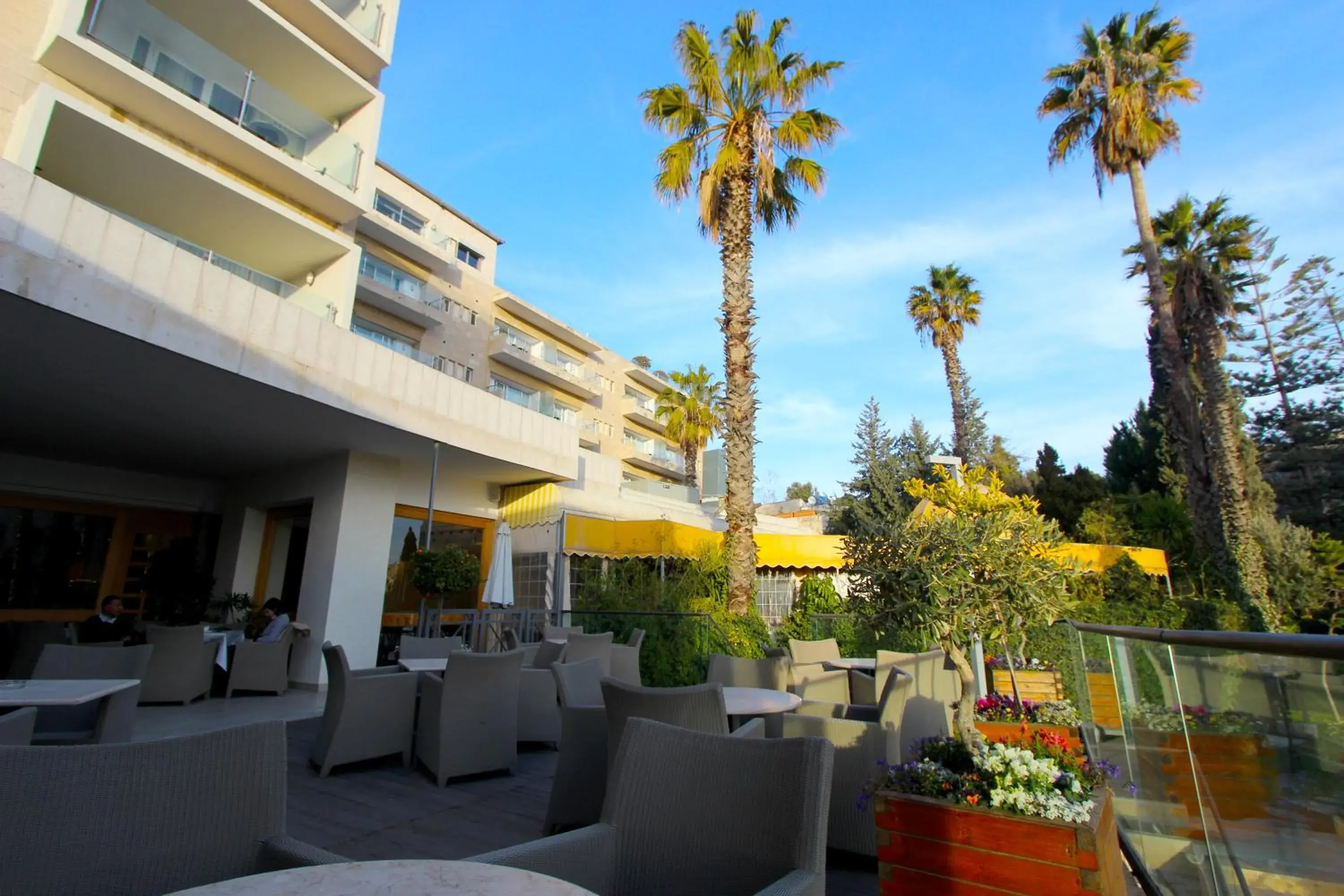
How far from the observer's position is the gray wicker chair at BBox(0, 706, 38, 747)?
2.50 m

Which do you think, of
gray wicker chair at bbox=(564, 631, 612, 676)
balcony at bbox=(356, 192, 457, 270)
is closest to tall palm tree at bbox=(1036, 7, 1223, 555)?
gray wicker chair at bbox=(564, 631, 612, 676)

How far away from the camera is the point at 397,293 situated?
17.2 m

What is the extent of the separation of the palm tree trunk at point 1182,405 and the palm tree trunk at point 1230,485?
0.25m

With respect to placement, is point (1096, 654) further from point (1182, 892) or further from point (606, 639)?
point (606, 639)

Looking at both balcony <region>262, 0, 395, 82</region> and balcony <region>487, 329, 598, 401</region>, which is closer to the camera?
balcony <region>262, 0, 395, 82</region>

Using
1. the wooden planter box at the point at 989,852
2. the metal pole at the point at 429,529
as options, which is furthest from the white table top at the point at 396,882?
the metal pole at the point at 429,529

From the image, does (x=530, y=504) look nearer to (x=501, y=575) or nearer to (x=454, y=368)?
(x=501, y=575)

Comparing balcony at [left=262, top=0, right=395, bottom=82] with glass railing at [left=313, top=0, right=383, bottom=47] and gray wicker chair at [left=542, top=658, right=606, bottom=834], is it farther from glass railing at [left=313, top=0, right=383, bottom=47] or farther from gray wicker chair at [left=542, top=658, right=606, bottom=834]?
gray wicker chair at [left=542, top=658, right=606, bottom=834]

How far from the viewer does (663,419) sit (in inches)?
1092

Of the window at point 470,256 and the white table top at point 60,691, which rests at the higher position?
the window at point 470,256

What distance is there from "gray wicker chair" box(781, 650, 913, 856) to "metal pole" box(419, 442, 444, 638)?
6372mm

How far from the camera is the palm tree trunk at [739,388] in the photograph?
9.59m

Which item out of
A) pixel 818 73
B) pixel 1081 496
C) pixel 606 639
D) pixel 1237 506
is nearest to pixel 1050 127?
pixel 818 73

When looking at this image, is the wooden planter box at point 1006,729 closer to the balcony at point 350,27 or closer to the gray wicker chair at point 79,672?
the gray wicker chair at point 79,672
